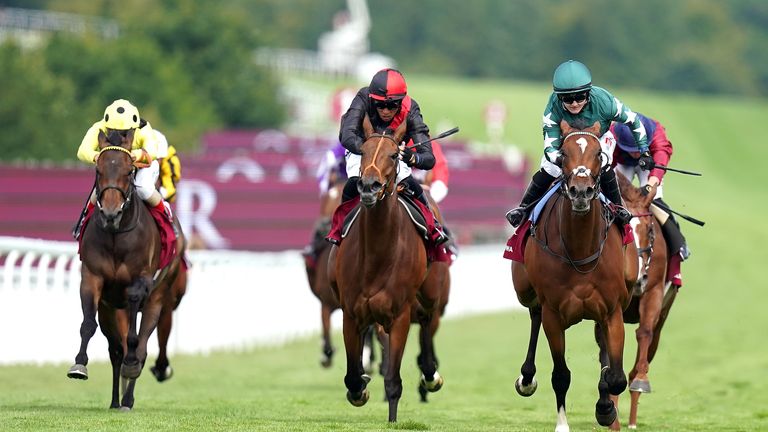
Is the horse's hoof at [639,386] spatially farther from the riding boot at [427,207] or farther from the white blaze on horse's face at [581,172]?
the white blaze on horse's face at [581,172]

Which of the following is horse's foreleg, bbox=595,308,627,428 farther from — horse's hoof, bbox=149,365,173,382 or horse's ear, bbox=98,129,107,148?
horse's hoof, bbox=149,365,173,382

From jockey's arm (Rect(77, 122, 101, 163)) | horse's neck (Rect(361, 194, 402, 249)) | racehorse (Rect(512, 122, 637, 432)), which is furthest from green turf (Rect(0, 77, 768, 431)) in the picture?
jockey's arm (Rect(77, 122, 101, 163))

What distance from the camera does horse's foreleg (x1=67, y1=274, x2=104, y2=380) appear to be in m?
12.1

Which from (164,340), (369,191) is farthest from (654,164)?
(164,340)

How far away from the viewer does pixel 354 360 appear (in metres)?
12.1

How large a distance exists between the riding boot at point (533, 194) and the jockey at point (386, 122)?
0.66 meters

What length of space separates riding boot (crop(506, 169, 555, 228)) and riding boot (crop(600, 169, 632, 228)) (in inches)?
18.6

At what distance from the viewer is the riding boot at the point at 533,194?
12196 mm

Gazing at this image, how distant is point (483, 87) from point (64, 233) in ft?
195

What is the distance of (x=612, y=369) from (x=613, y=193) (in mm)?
1352

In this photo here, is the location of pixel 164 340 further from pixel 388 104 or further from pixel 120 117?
pixel 388 104

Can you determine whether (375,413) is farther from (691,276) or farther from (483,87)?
(483,87)

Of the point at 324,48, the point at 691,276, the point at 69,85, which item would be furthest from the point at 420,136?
the point at 324,48

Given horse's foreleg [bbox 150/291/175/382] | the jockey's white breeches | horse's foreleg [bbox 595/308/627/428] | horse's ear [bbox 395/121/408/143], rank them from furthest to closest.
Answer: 1. horse's foreleg [bbox 150/291/175/382]
2. the jockey's white breeches
3. horse's ear [bbox 395/121/408/143]
4. horse's foreleg [bbox 595/308/627/428]
